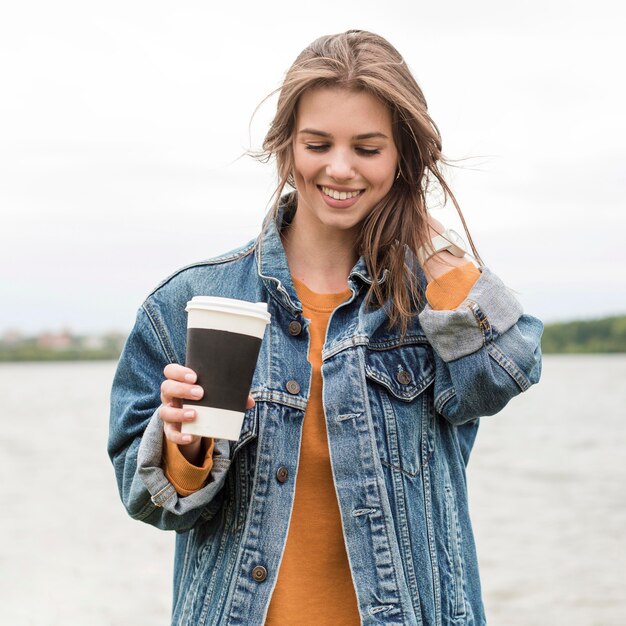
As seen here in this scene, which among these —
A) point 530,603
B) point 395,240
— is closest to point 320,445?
point 395,240

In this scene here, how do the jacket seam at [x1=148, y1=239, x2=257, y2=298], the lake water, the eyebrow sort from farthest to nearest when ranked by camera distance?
the lake water
the jacket seam at [x1=148, y1=239, x2=257, y2=298]
the eyebrow

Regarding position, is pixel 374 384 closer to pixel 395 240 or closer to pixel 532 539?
pixel 395 240

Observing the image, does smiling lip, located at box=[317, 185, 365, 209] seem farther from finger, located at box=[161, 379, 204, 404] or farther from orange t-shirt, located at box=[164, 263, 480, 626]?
finger, located at box=[161, 379, 204, 404]

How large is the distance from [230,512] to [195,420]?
0.43 metres

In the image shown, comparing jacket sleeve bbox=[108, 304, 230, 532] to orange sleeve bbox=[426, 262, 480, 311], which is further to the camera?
orange sleeve bbox=[426, 262, 480, 311]

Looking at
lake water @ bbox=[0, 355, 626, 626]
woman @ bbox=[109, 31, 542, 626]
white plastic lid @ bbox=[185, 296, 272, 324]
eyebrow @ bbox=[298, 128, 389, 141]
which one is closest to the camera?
white plastic lid @ bbox=[185, 296, 272, 324]

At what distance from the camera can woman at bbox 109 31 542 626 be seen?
228 cm

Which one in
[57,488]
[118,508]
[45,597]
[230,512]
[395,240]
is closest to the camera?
[230,512]

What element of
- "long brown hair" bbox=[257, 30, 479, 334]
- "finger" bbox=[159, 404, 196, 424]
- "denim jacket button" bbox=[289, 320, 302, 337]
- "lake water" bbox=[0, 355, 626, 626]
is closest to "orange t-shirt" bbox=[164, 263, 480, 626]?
"denim jacket button" bbox=[289, 320, 302, 337]

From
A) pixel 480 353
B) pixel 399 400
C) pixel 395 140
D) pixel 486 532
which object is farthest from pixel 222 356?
pixel 486 532

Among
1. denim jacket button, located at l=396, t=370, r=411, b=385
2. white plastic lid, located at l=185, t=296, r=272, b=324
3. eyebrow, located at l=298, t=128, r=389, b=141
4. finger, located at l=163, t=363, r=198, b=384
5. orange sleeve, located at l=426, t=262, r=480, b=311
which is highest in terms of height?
eyebrow, located at l=298, t=128, r=389, b=141

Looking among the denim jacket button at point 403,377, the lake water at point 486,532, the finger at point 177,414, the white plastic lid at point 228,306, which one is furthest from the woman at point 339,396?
the lake water at point 486,532

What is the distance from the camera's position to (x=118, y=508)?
10.7 meters

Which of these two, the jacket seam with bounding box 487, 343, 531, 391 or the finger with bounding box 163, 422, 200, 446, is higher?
the jacket seam with bounding box 487, 343, 531, 391
